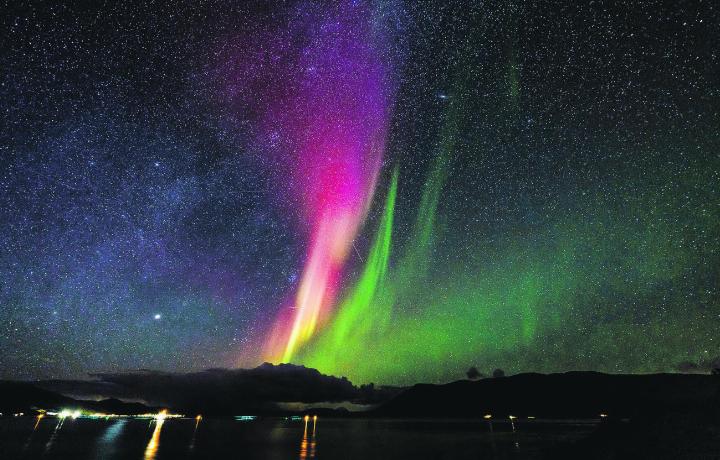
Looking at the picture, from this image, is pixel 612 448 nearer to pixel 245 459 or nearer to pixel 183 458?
pixel 245 459

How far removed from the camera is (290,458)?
208 ft

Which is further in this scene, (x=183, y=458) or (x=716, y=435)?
(x=183, y=458)

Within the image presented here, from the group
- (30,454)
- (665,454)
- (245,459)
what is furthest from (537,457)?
(30,454)

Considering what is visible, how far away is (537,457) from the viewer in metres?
60.8

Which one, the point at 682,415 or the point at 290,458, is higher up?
the point at 682,415

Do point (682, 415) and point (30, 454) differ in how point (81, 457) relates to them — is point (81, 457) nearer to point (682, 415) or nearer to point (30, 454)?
point (30, 454)

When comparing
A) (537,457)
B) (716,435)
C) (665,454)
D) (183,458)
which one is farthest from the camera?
(183,458)

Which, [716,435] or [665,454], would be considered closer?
[665,454]

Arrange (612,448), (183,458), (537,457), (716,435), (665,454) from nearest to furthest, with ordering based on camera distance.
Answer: (665,454) → (716,435) → (612,448) → (537,457) → (183,458)

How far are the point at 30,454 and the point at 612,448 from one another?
81993 millimetres

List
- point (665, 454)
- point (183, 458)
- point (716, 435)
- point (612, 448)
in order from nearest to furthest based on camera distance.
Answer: point (665, 454) < point (716, 435) < point (612, 448) < point (183, 458)

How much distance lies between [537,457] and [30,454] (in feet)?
241

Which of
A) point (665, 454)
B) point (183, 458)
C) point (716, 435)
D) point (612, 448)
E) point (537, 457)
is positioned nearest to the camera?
point (665, 454)

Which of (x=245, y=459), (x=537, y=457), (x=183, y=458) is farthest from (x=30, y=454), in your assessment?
(x=537, y=457)
